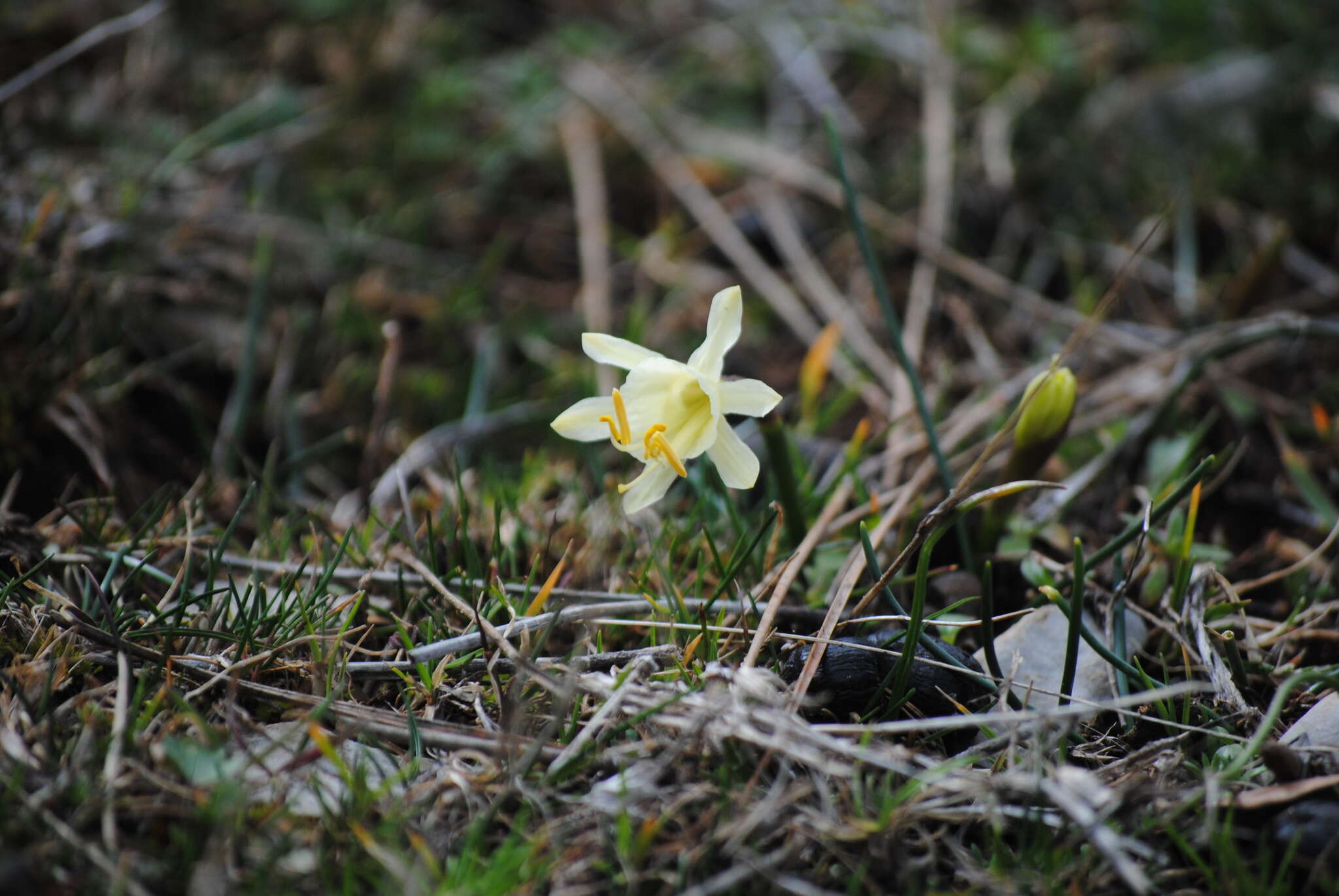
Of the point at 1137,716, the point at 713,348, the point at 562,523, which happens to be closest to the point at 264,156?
the point at 562,523

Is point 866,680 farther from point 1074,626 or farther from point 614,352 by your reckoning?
point 614,352

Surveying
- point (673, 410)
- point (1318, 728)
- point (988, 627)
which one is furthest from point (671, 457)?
point (1318, 728)

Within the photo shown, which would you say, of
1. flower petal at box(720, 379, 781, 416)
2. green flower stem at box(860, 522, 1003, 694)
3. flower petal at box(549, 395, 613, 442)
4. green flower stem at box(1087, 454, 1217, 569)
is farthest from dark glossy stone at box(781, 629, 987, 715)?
flower petal at box(549, 395, 613, 442)

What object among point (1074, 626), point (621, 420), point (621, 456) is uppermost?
point (621, 420)

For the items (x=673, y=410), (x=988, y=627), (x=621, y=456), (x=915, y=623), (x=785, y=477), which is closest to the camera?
(x=915, y=623)

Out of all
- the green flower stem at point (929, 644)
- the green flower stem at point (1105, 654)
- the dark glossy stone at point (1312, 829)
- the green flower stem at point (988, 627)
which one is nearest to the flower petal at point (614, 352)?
the green flower stem at point (929, 644)

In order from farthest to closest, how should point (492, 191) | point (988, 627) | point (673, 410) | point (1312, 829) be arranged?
1. point (492, 191)
2. point (673, 410)
3. point (988, 627)
4. point (1312, 829)
